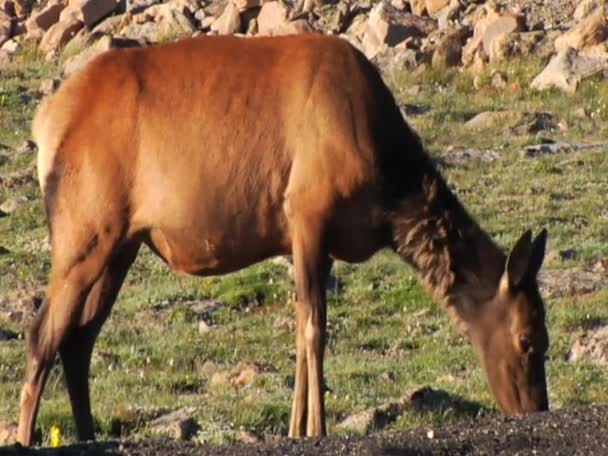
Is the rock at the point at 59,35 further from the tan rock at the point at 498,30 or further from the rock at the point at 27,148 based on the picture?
the rock at the point at 27,148

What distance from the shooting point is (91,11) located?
33.9m

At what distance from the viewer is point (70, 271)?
38.2 ft

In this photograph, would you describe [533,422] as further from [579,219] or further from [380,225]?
[579,219]

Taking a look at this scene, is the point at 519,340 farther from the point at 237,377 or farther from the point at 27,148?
the point at 27,148

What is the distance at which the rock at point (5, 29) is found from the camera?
34172mm

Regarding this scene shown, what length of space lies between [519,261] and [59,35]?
73.8 ft

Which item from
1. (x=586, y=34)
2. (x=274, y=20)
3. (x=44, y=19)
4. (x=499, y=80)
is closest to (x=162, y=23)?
(x=274, y=20)

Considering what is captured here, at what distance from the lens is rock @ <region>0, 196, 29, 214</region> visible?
22.1 m

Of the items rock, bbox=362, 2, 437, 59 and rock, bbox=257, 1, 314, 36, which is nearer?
rock, bbox=362, 2, 437, 59

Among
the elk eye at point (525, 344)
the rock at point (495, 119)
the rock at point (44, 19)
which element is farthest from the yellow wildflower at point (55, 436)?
the rock at point (44, 19)

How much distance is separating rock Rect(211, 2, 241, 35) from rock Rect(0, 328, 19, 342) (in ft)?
49.3

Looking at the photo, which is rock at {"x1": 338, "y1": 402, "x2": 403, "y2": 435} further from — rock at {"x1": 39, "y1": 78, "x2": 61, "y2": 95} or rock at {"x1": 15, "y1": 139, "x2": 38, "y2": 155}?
rock at {"x1": 39, "y1": 78, "x2": 61, "y2": 95}

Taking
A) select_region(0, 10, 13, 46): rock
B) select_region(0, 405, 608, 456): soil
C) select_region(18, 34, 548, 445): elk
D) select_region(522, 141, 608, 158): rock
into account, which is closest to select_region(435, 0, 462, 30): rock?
select_region(522, 141, 608, 158): rock

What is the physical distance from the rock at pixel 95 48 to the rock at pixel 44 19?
2.84m
